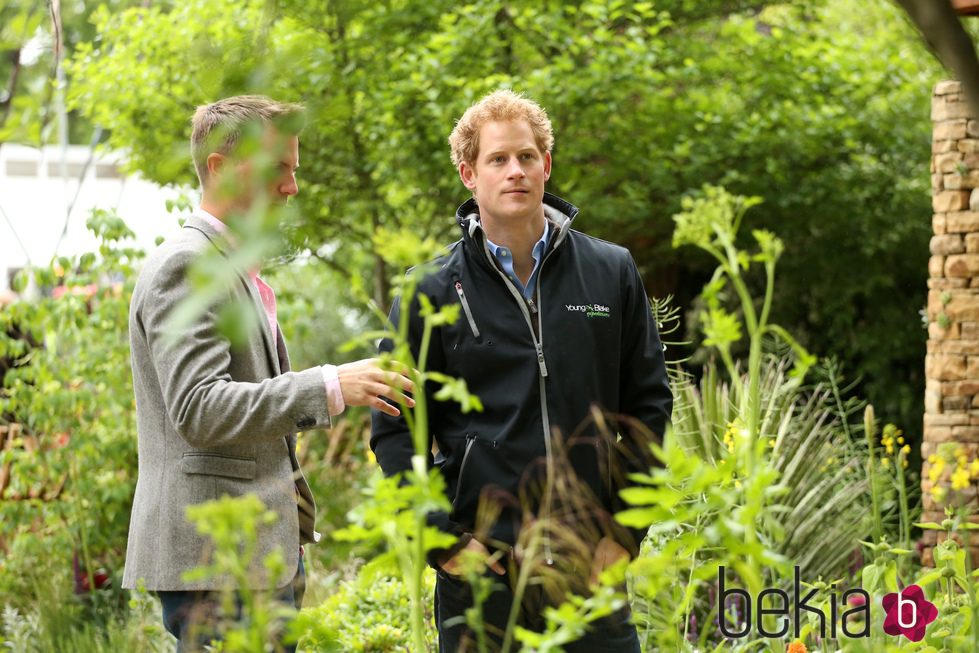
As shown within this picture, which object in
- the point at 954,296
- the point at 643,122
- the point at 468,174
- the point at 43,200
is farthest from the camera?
the point at 43,200

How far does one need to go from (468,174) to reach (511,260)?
26 cm

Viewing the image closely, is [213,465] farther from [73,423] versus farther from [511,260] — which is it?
[73,423]

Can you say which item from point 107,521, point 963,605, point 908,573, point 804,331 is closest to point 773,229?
point 804,331

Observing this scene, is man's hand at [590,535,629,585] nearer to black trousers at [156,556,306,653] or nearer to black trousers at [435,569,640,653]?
black trousers at [435,569,640,653]

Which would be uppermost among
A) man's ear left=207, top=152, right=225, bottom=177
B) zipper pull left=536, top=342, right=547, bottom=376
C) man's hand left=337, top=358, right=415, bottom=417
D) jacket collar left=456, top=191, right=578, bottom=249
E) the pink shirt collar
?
man's ear left=207, top=152, right=225, bottom=177

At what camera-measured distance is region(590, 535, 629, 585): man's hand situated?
2.40 metres

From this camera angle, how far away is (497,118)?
104 inches

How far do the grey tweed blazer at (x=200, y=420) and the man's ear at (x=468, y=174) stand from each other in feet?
1.99

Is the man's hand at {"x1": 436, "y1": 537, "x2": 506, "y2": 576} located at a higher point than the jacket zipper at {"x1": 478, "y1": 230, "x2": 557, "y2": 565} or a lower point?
lower

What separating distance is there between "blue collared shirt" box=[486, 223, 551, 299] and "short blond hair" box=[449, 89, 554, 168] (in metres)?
0.22

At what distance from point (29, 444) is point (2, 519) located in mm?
452

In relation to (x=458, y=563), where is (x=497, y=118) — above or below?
above

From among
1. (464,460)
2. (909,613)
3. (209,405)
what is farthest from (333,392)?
(909,613)

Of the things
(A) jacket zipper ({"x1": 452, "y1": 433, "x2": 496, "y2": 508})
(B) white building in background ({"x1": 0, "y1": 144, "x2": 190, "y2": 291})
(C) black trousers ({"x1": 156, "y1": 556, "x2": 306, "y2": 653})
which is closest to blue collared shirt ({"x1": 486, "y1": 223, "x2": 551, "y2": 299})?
(A) jacket zipper ({"x1": 452, "y1": 433, "x2": 496, "y2": 508})
